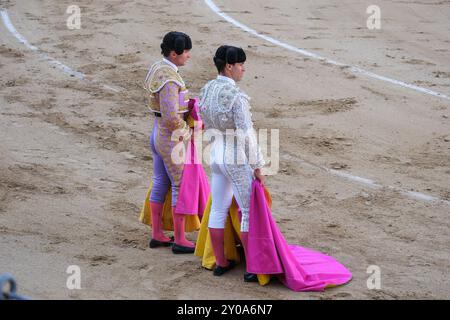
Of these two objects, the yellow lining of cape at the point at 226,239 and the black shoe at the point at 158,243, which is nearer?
the yellow lining of cape at the point at 226,239

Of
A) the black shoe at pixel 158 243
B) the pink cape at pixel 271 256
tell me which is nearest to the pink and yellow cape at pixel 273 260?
the pink cape at pixel 271 256

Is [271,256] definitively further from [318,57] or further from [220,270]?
[318,57]

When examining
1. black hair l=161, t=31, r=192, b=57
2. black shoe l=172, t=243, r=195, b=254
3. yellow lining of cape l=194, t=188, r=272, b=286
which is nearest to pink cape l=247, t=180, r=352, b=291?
yellow lining of cape l=194, t=188, r=272, b=286

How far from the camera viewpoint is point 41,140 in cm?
906

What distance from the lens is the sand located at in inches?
237

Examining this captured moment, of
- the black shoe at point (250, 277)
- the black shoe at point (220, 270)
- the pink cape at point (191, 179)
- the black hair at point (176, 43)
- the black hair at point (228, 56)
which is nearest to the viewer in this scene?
the black hair at point (228, 56)

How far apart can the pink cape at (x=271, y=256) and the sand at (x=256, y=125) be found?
10cm

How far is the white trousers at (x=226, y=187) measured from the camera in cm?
566

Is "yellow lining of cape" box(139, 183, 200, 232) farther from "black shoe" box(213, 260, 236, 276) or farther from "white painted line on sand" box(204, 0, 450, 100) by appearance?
"white painted line on sand" box(204, 0, 450, 100)

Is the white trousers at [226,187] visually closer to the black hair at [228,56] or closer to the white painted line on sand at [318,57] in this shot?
the black hair at [228,56]

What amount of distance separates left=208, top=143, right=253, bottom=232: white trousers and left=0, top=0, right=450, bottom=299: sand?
44 cm

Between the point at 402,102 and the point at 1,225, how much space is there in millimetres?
5258

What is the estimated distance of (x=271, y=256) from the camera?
566cm
